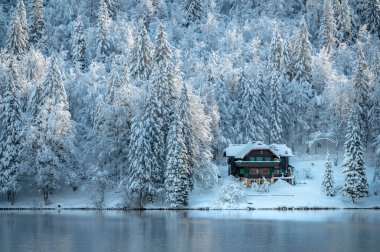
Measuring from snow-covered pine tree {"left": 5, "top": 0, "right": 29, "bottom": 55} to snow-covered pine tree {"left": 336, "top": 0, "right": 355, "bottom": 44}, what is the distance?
61604 millimetres

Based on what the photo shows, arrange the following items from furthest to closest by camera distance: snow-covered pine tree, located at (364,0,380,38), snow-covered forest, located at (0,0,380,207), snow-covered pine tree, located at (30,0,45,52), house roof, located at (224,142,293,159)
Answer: snow-covered pine tree, located at (364,0,380,38)
snow-covered pine tree, located at (30,0,45,52)
house roof, located at (224,142,293,159)
snow-covered forest, located at (0,0,380,207)

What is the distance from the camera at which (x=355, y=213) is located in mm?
65375

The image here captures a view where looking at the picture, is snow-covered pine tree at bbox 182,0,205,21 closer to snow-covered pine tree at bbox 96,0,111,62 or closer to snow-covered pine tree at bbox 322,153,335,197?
snow-covered pine tree at bbox 96,0,111,62

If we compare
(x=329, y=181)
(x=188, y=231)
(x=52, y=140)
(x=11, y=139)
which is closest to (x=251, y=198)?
(x=329, y=181)

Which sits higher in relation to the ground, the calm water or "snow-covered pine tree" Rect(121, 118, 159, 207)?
"snow-covered pine tree" Rect(121, 118, 159, 207)

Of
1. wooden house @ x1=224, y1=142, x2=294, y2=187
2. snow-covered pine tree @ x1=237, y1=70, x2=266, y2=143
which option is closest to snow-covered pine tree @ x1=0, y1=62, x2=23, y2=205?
wooden house @ x1=224, y1=142, x2=294, y2=187

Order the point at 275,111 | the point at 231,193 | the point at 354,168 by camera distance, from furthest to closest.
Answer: the point at 275,111, the point at 354,168, the point at 231,193

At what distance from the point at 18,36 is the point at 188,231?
69.0 metres

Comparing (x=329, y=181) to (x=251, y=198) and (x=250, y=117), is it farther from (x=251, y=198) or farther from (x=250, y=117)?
(x=250, y=117)

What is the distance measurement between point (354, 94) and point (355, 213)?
24474 mm

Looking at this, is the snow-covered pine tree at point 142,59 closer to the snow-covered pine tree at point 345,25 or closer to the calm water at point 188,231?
the calm water at point 188,231

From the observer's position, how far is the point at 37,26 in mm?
113312

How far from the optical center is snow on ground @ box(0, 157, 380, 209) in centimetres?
7231

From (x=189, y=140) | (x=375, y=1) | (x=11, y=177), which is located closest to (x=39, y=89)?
(x=11, y=177)
